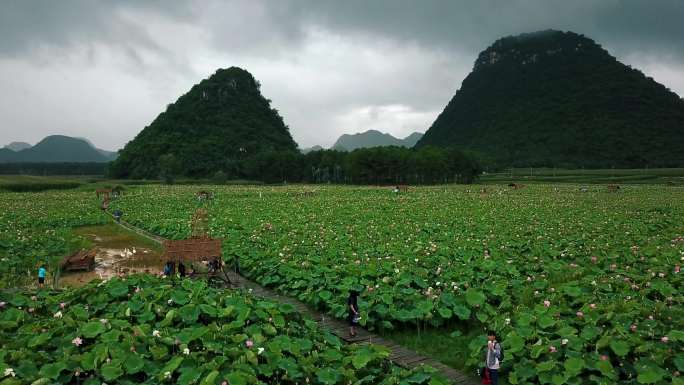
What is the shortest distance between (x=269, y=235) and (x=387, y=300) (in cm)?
1215

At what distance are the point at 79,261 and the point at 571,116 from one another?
158033 millimetres

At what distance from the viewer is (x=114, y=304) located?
29.5ft

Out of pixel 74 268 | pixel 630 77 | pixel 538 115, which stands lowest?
pixel 74 268

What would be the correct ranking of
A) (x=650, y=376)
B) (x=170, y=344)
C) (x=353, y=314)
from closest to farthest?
(x=650, y=376), (x=170, y=344), (x=353, y=314)

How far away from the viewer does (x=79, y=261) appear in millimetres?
16828


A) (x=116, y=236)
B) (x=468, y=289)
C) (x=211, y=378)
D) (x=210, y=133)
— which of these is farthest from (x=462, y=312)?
(x=210, y=133)

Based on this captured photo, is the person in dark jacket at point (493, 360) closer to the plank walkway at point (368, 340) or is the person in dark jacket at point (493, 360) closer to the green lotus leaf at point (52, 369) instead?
the plank walkway at point (368, 340)

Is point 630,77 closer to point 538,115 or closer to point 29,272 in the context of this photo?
point 538,115

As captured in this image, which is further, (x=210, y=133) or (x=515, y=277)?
(x=210, y=133)

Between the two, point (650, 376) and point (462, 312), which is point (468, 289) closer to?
point (462, 312)

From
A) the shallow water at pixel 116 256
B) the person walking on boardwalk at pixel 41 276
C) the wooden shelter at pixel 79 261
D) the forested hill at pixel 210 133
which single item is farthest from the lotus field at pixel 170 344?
the forested hill at pixel 210 133

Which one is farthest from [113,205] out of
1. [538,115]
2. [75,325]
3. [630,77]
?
[630,77]

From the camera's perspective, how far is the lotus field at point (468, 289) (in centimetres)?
725

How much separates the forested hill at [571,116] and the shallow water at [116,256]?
305ft
